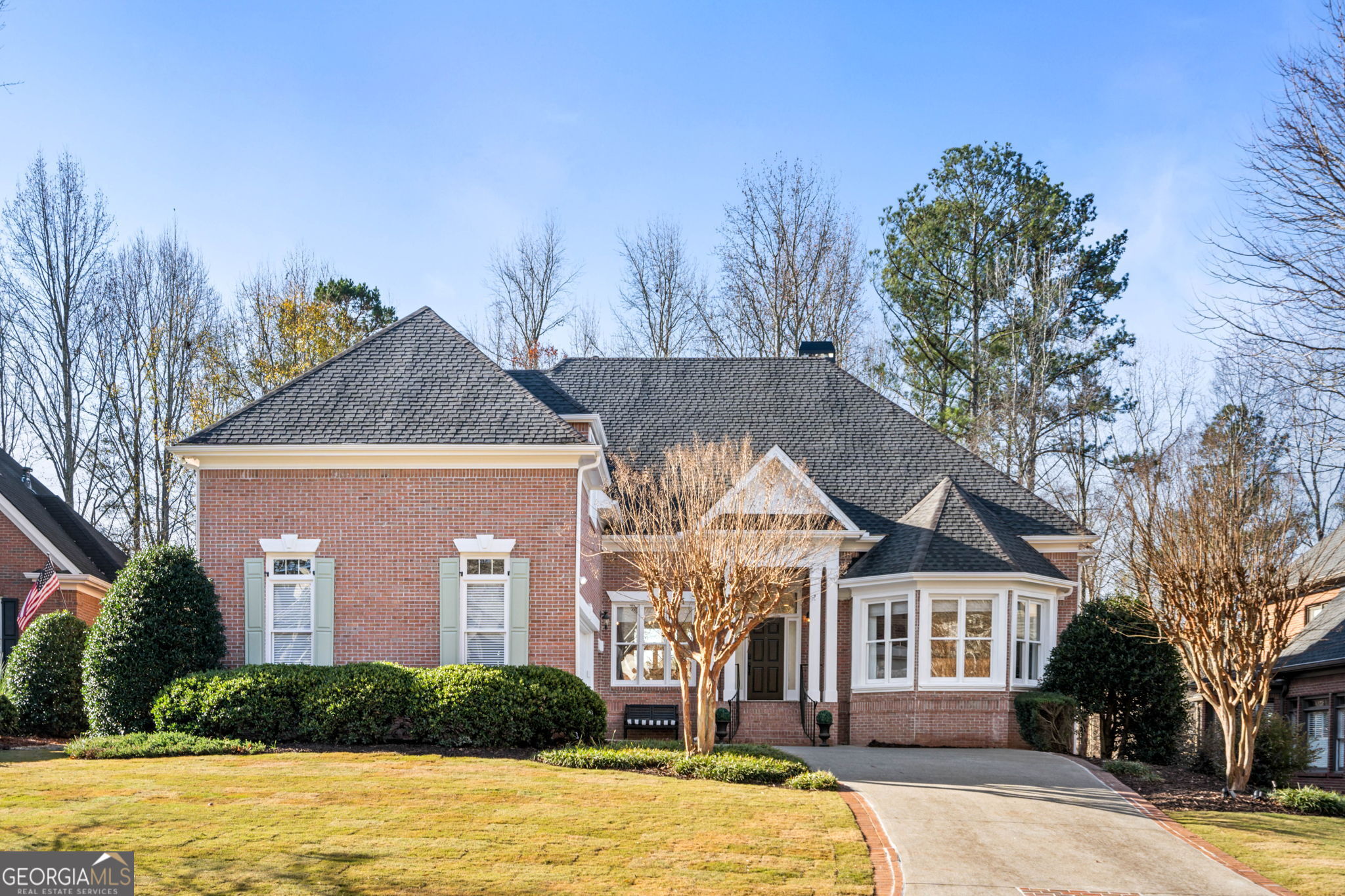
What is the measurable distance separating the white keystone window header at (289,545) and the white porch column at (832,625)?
31.6 ft

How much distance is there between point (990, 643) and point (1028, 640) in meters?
1.01

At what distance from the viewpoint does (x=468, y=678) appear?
17.1 metres

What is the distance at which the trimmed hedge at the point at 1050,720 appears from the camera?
20312mm

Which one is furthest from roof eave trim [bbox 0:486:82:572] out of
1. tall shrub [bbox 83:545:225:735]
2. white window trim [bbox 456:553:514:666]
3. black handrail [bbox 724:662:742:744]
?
black handrail [bbox 724:662:742:744]

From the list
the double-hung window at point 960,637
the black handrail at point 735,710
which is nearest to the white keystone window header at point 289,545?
the black handrail at point 735,710

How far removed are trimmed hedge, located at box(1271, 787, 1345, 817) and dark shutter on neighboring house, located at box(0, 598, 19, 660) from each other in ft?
75.6

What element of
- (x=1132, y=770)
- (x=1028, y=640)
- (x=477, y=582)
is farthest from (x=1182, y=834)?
(x=477, y=582)

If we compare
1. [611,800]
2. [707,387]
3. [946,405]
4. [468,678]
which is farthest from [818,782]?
[946,405]

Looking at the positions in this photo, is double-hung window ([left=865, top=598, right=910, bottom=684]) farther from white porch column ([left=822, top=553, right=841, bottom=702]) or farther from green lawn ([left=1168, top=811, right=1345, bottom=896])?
green lawn ([left=1168, top=811, right=1345, bottom=896])

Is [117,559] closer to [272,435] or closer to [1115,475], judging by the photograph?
[272,435]

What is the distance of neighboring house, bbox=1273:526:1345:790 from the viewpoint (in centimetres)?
2486

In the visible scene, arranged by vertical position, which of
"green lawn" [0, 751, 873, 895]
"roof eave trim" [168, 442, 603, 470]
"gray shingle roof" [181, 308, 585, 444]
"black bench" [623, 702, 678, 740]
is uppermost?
"gray shingle roof" [181, 308, 585, 444]

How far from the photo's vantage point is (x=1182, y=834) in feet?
43.1

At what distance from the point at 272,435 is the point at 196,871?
10536 millimetres
